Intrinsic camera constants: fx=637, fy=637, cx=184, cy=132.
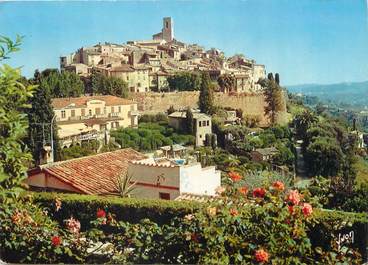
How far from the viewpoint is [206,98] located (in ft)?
16.0

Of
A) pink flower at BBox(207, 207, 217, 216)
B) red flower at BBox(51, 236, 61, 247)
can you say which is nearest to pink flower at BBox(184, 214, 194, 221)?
pink flower at BBox(207, 207, 217, 216)

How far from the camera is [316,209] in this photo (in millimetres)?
4309

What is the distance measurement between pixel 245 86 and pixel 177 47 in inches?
23.5

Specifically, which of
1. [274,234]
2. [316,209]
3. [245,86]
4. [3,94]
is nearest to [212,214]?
[274,234]

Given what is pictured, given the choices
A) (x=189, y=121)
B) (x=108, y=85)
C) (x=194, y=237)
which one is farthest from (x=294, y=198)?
(x=108, y=85)

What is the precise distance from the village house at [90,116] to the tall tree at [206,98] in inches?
20.0

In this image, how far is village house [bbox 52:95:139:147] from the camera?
4852 millimetres

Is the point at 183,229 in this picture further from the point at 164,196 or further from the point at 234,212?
the point at 164,196

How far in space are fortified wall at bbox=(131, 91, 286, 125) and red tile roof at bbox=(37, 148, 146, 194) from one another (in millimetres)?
383

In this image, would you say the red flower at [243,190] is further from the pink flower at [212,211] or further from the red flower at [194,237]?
the red flower at [194,237]

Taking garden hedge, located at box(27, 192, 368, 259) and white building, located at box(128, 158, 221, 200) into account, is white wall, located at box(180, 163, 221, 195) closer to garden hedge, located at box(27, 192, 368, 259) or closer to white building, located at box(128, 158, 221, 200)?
white building, located at box(128, 158, 221, 200)

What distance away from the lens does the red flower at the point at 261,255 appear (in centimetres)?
388

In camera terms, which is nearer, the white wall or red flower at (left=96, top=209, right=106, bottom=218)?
red flower at (left=96, top=209, right=106, bottom=218)

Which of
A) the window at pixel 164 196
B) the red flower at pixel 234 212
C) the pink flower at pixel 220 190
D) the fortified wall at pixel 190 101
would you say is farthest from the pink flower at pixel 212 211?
the fortified wall at pixel 190 101
